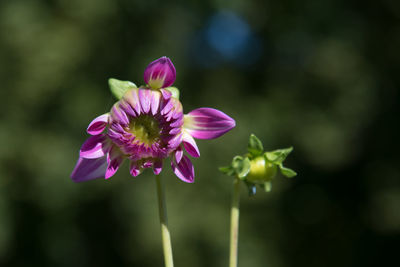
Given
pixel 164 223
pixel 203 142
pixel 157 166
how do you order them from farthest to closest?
pixel 203 142, pixel 157 166, pixel 164 223

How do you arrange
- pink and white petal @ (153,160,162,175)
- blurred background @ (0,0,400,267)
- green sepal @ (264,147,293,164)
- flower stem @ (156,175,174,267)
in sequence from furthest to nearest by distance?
blurred background @ (0,0,400,267)
green sepal @ (264,147,293,164)
pink and white petal @ (153,160,162,175)
flower stem @ (156,175,174,267)

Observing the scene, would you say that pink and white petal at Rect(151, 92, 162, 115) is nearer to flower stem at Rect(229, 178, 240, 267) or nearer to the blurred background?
flower stem at Rect(229, 178, 240, 267)

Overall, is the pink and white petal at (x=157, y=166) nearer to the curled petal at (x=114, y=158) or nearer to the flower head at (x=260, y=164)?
the curled petal at (x=114, y=158)

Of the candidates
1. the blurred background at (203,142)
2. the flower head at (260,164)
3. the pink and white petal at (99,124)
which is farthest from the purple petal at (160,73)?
the blurred background at (203,142)

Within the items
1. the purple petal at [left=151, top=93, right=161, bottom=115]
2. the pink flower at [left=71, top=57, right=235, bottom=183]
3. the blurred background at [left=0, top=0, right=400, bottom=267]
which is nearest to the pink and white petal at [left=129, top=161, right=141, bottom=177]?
the pink flower at [left=71, top=57, right=235, bottom=183]

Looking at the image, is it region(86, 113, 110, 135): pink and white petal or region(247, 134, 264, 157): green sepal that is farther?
region(247, 134, 264, 157): green sepal

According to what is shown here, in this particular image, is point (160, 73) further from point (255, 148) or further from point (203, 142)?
point (203, 142)

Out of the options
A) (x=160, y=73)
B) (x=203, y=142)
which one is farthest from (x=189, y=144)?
(x=203, y=142)

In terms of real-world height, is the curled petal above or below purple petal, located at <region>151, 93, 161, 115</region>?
below
